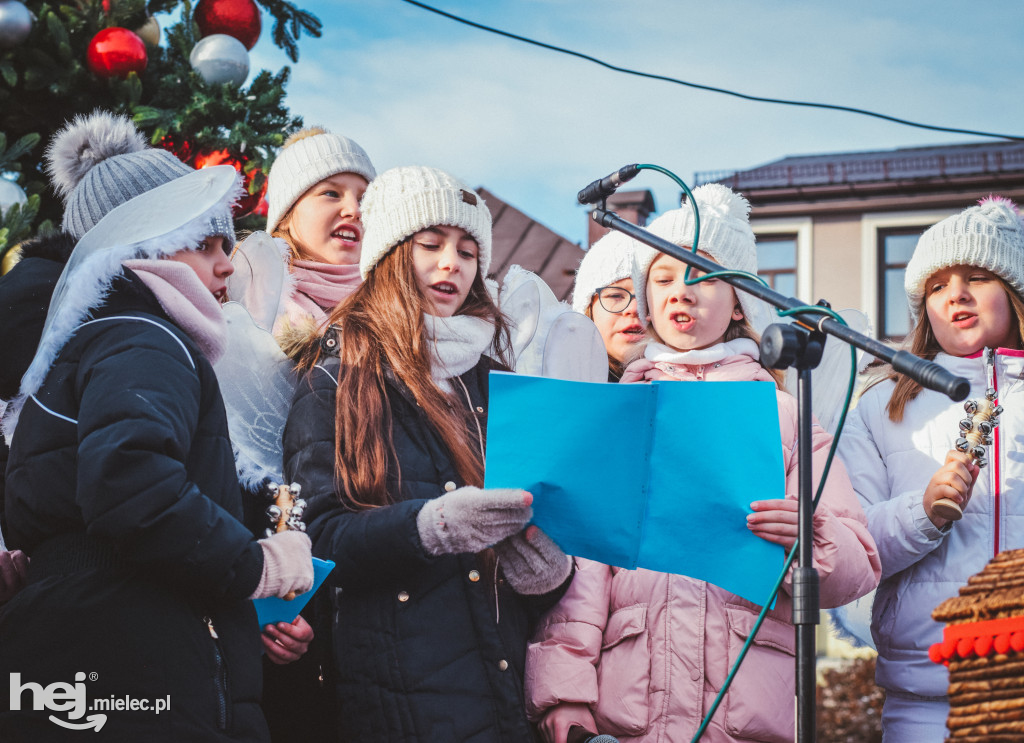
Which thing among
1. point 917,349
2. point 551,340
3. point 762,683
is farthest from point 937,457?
point 551,340

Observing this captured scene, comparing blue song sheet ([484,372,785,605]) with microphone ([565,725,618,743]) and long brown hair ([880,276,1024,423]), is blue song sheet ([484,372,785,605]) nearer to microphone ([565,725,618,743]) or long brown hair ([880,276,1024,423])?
microphone ([565,725,618,743])

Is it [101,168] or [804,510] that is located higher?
[101,168]

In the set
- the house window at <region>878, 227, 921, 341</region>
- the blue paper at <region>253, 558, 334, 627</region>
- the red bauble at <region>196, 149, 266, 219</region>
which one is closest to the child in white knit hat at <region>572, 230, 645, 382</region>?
the red bauble at <region>196, 149, 266, 219</region>

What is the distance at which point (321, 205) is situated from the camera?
3820mm

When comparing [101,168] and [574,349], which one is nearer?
[101,168]

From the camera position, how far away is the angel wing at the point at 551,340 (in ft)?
10.6

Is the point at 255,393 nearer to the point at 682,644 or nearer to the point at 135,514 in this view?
the point at 135,514

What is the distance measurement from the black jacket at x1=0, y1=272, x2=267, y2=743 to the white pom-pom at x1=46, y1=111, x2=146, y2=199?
700mm

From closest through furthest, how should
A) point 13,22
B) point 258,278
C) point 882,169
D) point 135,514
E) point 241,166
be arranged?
1. point 135,514
2. point 258,278
3. point 13,22
4. point 241,166
5. point 882,169

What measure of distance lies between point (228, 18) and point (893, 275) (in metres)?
14.5

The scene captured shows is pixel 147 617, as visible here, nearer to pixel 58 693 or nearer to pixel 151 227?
pixel 58 693

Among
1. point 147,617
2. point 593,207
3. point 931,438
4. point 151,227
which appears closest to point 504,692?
point 147,617

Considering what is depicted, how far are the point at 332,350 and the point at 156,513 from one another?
3.04ft

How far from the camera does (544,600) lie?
2.71m
